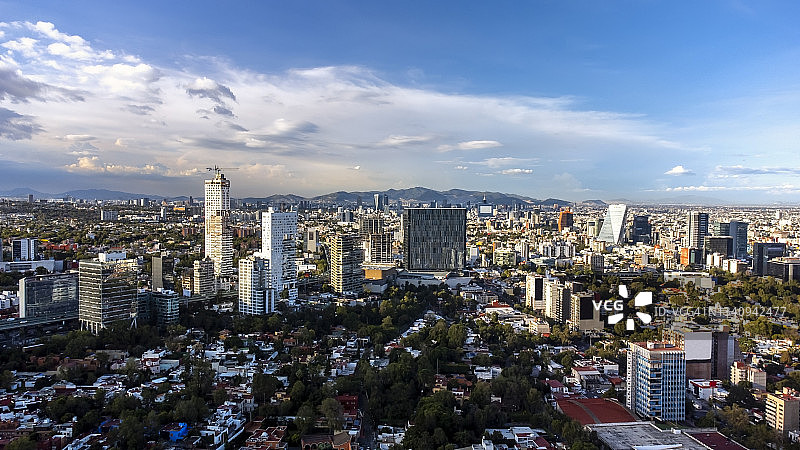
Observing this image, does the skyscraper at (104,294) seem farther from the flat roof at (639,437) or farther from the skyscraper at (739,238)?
the skyscraper at (739,238)

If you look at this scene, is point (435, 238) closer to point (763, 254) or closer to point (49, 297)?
point (763, 254)

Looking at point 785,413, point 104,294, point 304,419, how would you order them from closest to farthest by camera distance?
point 304,419
point 785,413
point 104,294

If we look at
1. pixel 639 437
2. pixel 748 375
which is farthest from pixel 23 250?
pixel 748 375

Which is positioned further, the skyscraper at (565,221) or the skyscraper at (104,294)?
the skyscraper at (565,221)

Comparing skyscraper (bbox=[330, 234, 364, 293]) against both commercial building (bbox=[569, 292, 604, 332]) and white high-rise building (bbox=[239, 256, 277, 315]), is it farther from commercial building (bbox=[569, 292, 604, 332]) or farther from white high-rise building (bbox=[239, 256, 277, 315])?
commercial building (bbox=[569, 292, 604, 332])

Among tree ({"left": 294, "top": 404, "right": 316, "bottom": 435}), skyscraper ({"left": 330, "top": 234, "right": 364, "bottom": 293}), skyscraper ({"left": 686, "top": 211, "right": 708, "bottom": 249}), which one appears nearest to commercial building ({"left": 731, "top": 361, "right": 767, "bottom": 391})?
tree ({"left": 294, "top": 404, "right": 316, "bottom": 435})

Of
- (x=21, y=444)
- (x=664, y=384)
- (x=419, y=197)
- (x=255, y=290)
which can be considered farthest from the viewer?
(x=419, y=197)

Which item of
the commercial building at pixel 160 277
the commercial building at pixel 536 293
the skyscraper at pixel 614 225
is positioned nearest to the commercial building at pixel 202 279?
the commercial building at pixel 160 277
